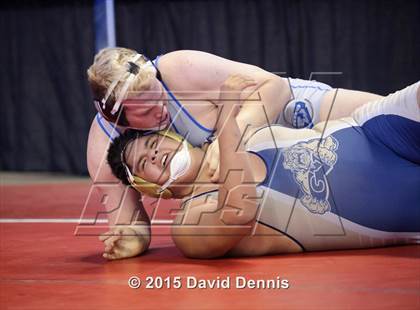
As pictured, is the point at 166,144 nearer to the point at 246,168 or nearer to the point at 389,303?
the point at 246,168

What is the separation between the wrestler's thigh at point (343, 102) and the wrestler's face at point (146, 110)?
0.66 m

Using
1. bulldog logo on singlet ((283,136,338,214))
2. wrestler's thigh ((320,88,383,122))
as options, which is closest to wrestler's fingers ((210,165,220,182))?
bulldog logo on singlet ((283,136,338,214))

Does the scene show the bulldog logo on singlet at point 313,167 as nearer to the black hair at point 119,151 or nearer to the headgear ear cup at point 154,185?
the headgear ear cup at point 154,185

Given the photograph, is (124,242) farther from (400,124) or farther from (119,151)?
(400,124)

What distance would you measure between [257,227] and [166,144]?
38 centimetres

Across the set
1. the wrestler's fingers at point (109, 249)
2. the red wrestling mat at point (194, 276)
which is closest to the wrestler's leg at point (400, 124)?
the red wrestling mat at point (194, 276)

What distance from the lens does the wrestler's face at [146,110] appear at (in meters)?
2.73

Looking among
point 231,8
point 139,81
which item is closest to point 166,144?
point 139,81

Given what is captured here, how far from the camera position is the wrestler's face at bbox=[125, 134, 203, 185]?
102 inches

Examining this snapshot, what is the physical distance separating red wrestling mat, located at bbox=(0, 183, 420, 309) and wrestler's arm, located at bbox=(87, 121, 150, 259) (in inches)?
2.1

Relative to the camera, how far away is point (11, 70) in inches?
273

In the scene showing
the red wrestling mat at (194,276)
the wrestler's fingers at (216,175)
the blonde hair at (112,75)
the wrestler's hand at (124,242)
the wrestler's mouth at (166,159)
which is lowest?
the wrestler's hand at (124,242)

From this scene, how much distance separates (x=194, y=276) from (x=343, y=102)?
3.56 feet

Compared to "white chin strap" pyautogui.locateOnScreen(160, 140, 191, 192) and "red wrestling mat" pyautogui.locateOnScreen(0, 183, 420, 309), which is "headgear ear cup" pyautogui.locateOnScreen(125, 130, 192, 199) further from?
"red wrestling mat" pyautogui.locateOnScreen(0, 183, 420, 309)
